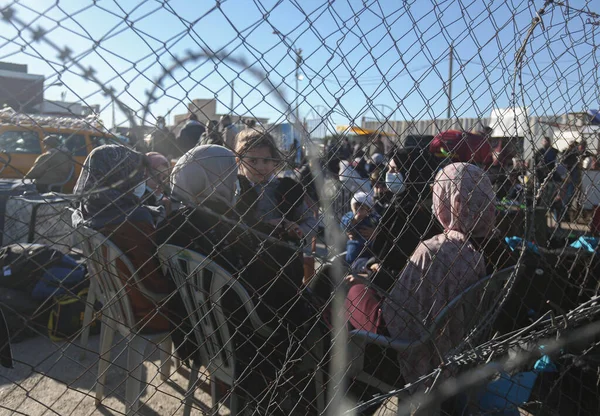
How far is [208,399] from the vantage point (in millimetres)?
2445

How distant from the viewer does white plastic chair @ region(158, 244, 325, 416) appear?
1564 mm

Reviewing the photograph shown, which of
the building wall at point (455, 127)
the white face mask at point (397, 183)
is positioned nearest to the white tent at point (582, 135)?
the building wall at point (455, 127)

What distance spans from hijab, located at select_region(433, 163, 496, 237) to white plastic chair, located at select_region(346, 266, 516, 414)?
223 mm

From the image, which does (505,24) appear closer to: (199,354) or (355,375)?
(355,375)

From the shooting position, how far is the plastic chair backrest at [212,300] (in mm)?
1561

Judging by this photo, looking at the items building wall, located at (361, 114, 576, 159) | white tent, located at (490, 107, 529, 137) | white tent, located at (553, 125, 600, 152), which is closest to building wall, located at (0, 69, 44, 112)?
building wall, located at (361, 114, 576, 159)

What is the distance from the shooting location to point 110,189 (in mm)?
906

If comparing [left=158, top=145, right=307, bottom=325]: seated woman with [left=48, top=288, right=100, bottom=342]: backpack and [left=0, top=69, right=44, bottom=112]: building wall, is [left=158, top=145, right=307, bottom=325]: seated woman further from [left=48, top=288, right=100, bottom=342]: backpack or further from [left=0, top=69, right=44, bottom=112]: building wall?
[left=48, top=288, right=100, bottom=342]: backpack

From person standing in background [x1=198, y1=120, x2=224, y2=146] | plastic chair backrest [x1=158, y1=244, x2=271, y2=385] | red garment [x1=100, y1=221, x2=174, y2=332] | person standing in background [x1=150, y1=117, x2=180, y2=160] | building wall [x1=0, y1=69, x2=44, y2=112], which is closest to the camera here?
building wall [x1=0, y1=69, x2=44, y2=112]

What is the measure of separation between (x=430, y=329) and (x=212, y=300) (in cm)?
80

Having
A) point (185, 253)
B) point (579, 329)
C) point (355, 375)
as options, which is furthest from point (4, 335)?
point (579, 329)

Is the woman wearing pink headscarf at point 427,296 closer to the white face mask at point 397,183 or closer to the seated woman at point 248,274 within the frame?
the white face mask at point 397,183

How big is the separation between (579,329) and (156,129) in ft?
5.50

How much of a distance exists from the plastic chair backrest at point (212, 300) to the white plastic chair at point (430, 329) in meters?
0.35
